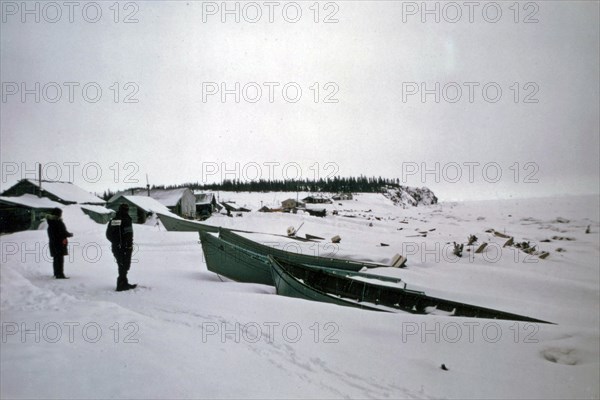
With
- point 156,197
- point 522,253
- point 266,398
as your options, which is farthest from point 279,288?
point 156,197

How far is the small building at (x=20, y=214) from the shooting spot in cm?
2498

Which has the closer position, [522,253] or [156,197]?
[522,253]

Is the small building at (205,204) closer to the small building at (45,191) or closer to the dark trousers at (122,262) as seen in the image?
the small building at (45,191)

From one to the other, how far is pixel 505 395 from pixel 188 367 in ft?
10.9

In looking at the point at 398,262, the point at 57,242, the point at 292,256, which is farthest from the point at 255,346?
the point at 398,262

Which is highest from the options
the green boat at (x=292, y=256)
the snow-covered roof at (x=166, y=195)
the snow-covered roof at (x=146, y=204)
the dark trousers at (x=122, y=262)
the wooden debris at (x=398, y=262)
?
the snow-covered roof at (x=166, y=195)

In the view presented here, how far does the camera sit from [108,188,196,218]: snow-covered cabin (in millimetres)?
39219

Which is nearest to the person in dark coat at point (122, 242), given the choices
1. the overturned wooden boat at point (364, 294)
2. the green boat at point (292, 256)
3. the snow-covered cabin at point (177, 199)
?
the overturned wooden boat at point (364, 294)

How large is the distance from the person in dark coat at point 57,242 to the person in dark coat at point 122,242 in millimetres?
1602

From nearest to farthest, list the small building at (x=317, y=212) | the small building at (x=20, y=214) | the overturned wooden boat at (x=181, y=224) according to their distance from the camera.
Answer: the overturned wooden boat at (x=181, y=224) < the small building at (x=20, y=214) < the small building at (x=317, y=212)

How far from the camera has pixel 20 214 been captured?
84.6ft

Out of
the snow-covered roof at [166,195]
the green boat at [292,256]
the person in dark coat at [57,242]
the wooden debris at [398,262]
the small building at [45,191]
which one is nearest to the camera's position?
the person in dark coat at [57,242]

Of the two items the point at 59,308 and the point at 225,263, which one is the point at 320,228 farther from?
the point at 59,308

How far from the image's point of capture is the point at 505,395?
11.1 ft
